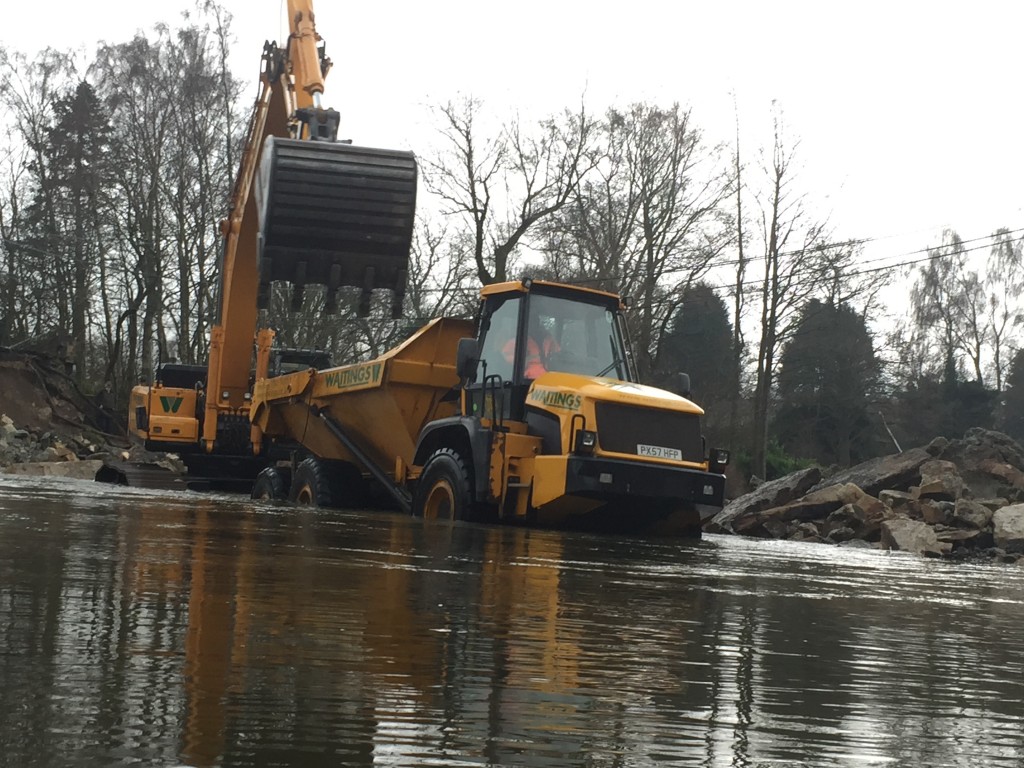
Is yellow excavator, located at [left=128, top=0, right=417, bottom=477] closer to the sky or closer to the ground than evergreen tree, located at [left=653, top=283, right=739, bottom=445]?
closer to the ground

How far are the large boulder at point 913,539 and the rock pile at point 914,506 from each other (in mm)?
11

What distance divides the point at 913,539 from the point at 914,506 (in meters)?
3.84

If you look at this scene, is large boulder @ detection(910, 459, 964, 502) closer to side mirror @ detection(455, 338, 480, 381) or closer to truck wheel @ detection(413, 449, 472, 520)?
truck wheel @ detection(413, 449, 472, 520)

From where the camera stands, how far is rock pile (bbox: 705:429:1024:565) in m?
15.1

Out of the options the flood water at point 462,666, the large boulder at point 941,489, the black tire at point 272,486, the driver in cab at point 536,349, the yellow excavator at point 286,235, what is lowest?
the flood water at point 462,666

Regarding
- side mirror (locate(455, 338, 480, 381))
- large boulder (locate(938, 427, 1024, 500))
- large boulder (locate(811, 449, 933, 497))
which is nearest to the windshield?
side mirror (locate(455, 338, 480, 381))

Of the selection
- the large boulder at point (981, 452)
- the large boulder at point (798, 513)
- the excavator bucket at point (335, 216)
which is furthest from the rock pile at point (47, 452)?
the large boulder at point (981, 452)

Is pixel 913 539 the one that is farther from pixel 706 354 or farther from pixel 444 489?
pixel 706 354

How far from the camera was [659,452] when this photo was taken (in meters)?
12.3

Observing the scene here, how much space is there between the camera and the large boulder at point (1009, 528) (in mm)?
14852

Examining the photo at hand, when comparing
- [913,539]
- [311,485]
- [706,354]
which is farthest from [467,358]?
[706,354]

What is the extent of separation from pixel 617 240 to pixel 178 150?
47.9 feet

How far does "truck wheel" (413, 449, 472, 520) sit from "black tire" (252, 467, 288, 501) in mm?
3954

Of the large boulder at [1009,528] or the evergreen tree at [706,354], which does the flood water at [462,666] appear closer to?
the large boulder at [1009,528]
